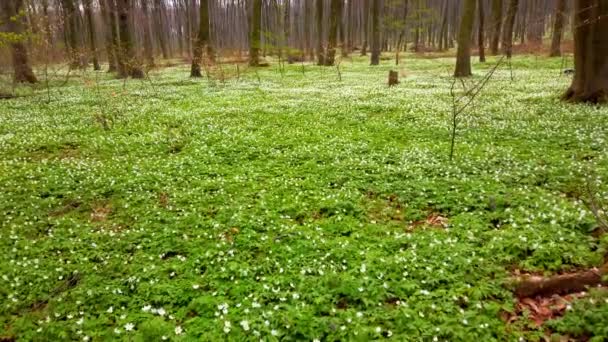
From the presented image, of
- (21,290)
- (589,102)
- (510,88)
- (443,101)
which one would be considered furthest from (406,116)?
(21,290)

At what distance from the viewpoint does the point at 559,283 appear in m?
5.07

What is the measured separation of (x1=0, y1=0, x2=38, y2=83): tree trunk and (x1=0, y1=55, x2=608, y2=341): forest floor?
13387 mm

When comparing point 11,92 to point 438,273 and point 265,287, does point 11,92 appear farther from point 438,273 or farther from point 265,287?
point 438,273

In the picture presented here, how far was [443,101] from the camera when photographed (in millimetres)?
17250

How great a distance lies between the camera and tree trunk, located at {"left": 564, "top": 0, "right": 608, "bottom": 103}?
13273mm

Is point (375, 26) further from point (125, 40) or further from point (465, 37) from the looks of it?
point (125, 40)

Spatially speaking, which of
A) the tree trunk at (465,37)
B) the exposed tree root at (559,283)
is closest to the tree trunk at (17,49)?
the tree trunk at (465,37)

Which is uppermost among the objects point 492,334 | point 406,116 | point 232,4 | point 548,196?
point 232,4

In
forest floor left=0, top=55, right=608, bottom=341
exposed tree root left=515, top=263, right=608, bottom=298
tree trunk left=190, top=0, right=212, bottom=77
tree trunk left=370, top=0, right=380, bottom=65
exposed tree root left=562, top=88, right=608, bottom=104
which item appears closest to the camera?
forest floor left=0, top=55, right=608, bottom=341

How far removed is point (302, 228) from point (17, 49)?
25.8 meters

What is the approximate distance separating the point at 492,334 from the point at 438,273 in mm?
1095

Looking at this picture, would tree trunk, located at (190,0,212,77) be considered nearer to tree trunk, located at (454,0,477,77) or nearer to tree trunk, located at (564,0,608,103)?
tree trunk, located at (454,0,477,77)

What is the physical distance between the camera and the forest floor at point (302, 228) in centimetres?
466

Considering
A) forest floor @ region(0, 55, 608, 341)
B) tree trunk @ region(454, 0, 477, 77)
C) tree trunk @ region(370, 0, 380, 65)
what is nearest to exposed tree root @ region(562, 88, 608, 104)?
forest floor @ region(0, 55, 608, 341)
